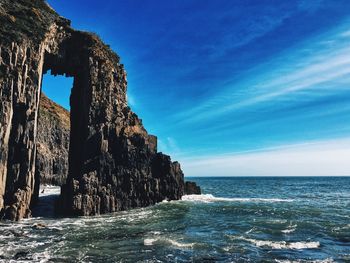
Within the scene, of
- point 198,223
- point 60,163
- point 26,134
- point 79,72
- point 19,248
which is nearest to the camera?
point 19,248

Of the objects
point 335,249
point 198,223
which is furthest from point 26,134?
point 335,249

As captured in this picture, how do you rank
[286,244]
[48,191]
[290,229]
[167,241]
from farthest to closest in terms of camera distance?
[48,191] < [290,229] < [167,241] < [286,244]

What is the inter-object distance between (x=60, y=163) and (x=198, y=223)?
88628mm

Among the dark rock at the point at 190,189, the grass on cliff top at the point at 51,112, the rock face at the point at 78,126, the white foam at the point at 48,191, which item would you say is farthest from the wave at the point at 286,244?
the grass on cliff top at the point at 51,112

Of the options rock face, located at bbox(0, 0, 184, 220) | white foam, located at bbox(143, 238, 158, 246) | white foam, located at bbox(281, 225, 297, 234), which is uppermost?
rock face, located at bbox(0, 0, 184, 220)

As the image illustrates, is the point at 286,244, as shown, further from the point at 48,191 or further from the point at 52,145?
the point at 52,145

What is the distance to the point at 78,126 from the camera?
60.8 m

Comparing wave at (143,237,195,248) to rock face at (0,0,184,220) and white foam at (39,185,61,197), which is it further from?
white foam at (39,185,61,197)

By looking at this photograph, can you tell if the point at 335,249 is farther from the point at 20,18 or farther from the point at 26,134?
the point at 20,18

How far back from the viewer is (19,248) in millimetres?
28984

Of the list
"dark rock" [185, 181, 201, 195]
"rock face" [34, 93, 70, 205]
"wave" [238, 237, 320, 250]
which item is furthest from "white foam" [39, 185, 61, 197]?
"wave" [238, 237, 320, 250]

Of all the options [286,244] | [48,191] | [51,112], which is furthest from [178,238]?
[51,112]

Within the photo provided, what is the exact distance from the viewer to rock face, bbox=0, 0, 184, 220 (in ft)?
146

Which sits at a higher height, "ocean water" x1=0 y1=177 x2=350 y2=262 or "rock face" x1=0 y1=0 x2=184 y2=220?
"rock face" x1=0 y1=0 x2=184 y2=220
